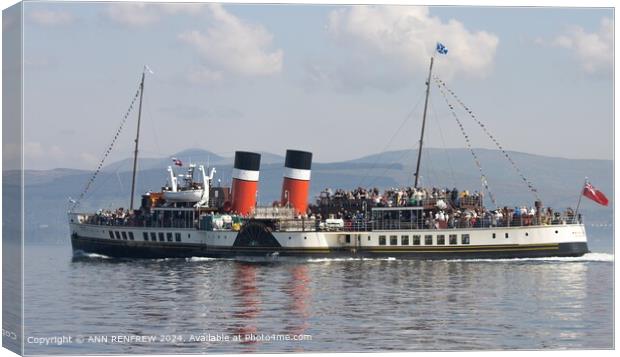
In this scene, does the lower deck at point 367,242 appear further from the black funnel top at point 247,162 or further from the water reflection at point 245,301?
the black funnel top at point 247,162

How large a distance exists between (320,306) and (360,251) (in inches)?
945

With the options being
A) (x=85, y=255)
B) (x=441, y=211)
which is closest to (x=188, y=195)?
(x=85, y=255)

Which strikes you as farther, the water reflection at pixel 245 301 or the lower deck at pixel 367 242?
the lower deck at pixel 367 242

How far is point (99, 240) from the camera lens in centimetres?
7862

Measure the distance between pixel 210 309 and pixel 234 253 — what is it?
86.5ft

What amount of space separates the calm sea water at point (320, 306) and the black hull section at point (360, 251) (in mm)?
845

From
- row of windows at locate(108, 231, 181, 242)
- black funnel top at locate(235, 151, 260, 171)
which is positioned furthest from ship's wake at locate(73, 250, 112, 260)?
black funnel top at locate(235, 151, 260, 171)

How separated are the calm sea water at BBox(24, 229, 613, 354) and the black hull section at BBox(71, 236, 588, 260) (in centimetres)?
84

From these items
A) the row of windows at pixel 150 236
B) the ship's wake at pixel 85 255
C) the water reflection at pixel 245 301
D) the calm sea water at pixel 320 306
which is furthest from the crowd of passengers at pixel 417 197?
the ship's wake at pixel 85 255

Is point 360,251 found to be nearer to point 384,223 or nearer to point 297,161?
point 384,223

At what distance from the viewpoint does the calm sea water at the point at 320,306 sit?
37344mm

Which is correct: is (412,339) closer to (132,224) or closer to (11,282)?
(11,282)

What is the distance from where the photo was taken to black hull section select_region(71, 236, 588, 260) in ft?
227

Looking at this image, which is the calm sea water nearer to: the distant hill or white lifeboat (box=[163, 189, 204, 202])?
the distant hill
